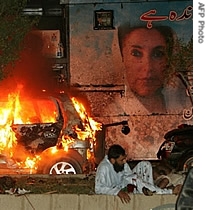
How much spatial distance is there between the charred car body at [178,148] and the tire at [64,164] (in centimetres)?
154

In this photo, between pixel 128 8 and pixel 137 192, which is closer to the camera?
pixel 137 192

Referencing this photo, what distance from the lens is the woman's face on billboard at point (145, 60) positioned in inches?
674

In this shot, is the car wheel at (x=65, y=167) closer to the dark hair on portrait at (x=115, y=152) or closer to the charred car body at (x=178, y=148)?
the charred car body at (x=178, y=148)

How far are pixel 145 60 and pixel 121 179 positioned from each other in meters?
7.56

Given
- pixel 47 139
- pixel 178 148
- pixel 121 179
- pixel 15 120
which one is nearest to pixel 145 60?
pixel 178 148

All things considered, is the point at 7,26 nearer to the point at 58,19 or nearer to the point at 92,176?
the point at 58,19

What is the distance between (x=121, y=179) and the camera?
9.86 meters

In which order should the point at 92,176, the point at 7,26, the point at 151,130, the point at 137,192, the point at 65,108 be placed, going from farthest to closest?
the point at 151,130 → the point at 7,26 → the point at 65,108 → the point at 92,176 → the point at 137,192

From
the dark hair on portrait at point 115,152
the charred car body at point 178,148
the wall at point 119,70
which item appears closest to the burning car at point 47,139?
the charred car body at point 178,148

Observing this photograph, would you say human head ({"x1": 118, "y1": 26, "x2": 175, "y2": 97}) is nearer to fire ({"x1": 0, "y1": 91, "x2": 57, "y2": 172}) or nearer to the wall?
the wall

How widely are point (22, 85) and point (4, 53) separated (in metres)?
1.08

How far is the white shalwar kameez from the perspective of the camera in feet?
Result: 30.1

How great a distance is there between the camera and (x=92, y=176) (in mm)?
12648
